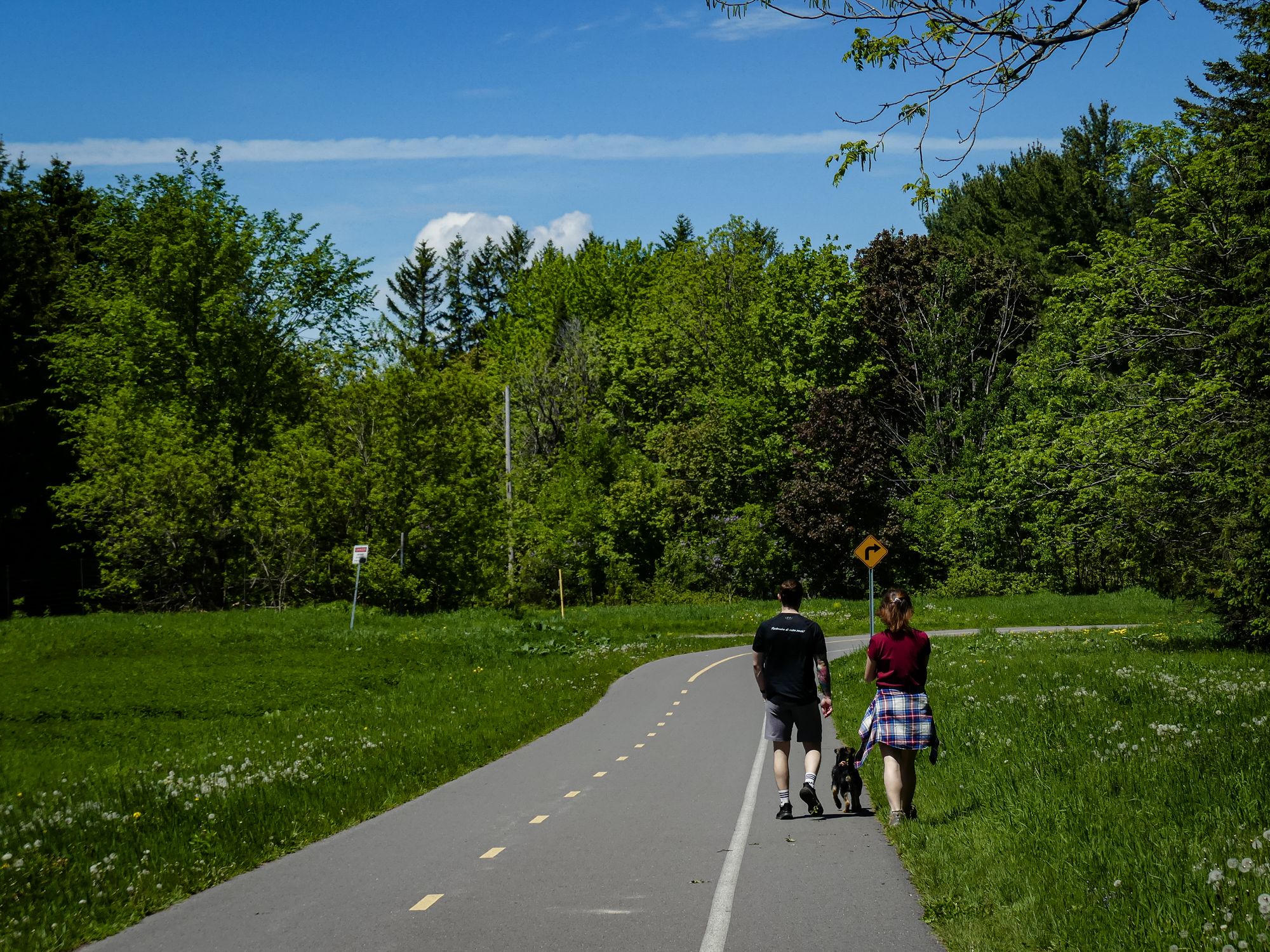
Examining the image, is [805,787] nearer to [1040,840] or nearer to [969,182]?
[1040,840]

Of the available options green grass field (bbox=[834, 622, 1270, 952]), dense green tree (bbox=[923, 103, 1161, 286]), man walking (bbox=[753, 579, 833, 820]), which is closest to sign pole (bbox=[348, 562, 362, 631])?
green grass field (bbox=[834, 622, 1270, 952])

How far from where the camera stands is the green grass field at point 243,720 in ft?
26.3

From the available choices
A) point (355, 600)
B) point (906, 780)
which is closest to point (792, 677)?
point (906, 780)

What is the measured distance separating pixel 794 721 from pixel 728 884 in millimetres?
3039

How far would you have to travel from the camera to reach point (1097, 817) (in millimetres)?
7871

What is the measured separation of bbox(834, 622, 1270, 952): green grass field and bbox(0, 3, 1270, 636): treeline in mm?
10175

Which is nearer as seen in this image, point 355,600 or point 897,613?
point 897,613

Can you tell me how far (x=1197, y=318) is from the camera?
26984mm

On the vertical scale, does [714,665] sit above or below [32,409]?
below

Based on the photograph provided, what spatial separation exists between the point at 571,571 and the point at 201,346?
75.1 ft

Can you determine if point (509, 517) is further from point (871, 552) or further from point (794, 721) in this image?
point (794, 721)

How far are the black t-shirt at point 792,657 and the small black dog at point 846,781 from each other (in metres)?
0.60

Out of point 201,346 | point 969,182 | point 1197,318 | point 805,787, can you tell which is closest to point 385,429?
point 201,346

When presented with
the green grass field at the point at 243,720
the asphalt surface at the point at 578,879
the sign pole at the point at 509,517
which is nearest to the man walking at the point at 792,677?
the asphalt surface at the point at 578,879
